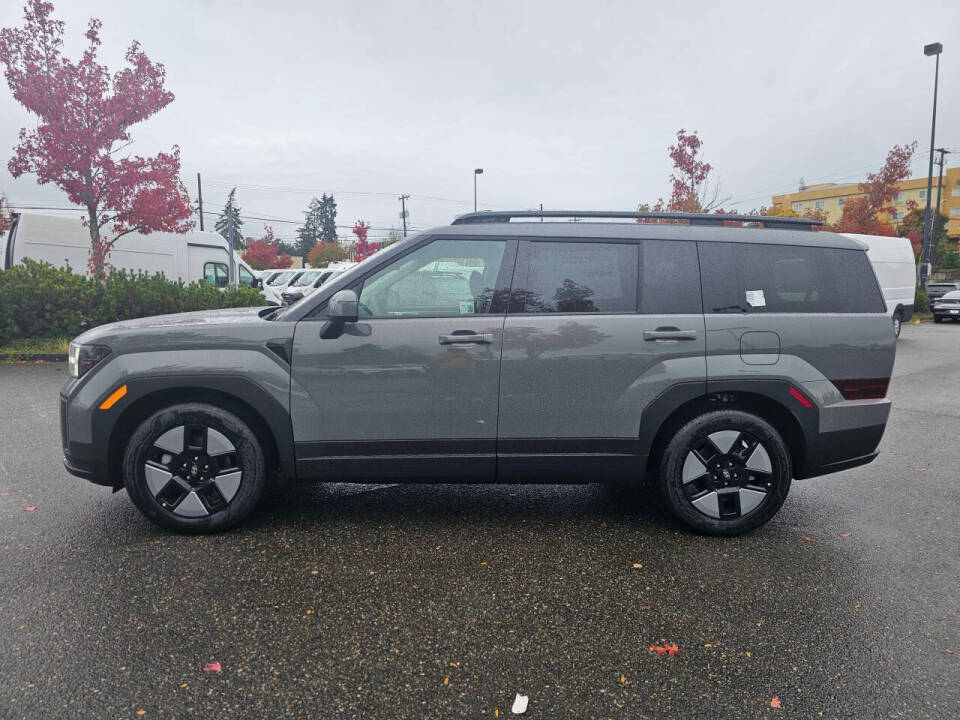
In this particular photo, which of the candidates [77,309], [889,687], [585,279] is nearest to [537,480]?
[585,279]

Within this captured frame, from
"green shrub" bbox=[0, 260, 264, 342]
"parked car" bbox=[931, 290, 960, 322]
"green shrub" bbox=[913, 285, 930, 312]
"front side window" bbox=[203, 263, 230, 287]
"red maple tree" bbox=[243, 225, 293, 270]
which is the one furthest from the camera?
"red maple tree" bbox=[243, 225, 293, 270]

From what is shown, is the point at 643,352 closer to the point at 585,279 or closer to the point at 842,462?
the point at 585,279

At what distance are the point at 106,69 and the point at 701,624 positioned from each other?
53.6 feet

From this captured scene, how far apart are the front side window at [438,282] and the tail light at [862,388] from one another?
2.11 metres

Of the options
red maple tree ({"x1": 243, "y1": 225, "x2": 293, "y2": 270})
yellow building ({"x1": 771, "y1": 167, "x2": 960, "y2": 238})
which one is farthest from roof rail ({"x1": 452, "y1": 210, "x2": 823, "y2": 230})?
yellow building ({"x1": 771, "y1": 167, "x2": 960, "y2": 238})

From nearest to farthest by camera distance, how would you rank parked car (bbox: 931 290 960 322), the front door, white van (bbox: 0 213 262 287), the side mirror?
the side mirror, the front door, white van (bbox: 0 213 262 287), parked car (bbox: 931 290 960 322)

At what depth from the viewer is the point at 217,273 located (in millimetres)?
20281

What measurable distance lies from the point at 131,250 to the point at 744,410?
18.4 meters

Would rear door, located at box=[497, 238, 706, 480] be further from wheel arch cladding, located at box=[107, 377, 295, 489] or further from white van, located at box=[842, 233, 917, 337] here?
white van, located at box=[842, 233, 917, 337]

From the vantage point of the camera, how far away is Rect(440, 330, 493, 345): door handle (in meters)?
3.74

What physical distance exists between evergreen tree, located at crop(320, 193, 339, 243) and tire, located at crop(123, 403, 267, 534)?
11178 centimetres

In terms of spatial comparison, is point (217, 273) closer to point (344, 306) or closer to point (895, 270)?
point (344, 306)

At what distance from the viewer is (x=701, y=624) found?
2930mm

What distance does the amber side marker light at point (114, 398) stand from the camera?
3711 mm
